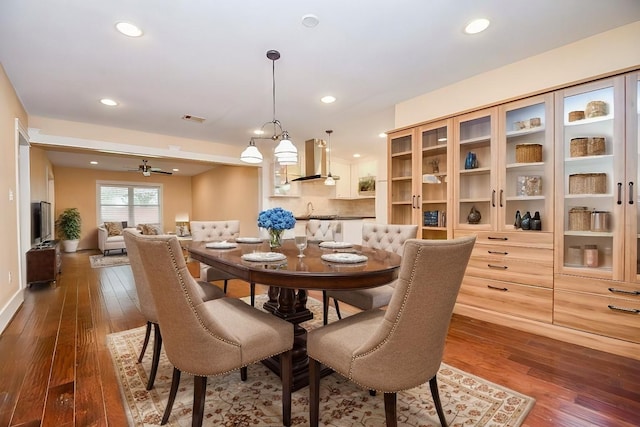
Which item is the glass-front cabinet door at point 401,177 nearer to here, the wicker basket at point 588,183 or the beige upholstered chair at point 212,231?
the wicker basket at point 588,183

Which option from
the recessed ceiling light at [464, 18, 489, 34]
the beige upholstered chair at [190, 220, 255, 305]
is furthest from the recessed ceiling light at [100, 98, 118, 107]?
the recessed ceiling light at [464, 18, 489, 34]

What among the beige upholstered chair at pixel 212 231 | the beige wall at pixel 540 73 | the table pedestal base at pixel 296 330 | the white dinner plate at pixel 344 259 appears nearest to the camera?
the white dinner plate at pixel 344 259

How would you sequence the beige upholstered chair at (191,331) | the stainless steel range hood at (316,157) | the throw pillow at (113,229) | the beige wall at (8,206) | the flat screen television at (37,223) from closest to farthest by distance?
the beige upholstered chair at (191,331) → the beige wall at (8,206) → the flat screen television at (37,223) → the stainless steel range hood at (316,157) → the throw pillow at (113,229)

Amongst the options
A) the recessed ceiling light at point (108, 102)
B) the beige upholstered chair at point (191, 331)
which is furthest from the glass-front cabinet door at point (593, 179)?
the recessed ceiling light at point (108, 102)

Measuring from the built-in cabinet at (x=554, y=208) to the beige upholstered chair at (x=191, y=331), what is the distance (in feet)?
7.46

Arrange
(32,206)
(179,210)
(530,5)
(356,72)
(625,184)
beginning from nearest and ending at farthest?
(530,5), (625,184), (356,72), (32,206), (179,210)

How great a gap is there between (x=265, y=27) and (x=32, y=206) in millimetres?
4424

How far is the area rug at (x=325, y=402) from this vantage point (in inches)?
59.1

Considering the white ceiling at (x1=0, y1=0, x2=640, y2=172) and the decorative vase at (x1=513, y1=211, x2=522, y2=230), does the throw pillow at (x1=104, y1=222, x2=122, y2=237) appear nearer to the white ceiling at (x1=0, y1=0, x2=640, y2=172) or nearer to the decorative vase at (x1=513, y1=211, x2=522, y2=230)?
the white ceiling at (x1=0, y1=0, x2=640, y2=172)

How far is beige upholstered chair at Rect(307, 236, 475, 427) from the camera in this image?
1100 millimetres

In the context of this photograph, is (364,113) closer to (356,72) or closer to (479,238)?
(356,72)

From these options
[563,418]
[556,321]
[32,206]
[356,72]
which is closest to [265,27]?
[356,72]

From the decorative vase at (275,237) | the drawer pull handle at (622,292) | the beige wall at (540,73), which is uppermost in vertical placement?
the beige wall at (540,73)

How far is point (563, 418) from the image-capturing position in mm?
1515
